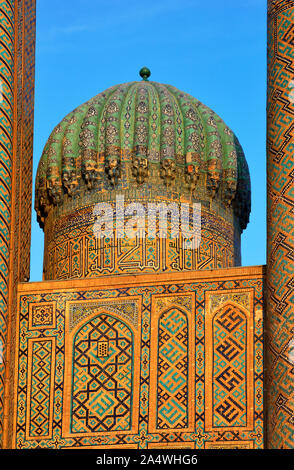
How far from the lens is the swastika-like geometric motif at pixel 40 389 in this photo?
Answer: 35.2ft

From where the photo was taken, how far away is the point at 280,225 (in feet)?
34.5

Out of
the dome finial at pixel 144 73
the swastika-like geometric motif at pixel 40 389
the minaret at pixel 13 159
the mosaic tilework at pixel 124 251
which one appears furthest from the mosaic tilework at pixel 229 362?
the dome finial at pixel 144 73

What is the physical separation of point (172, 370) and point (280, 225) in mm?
1376

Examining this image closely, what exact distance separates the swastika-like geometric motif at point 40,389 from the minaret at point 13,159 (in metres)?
0.18

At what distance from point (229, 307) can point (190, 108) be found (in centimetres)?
288

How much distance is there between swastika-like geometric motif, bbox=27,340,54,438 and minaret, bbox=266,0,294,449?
176 centimetres

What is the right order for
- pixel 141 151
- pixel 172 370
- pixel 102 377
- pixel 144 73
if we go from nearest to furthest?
pixel 172 370 → pixel 102 377 → pixel 141 151 → pixel 144 73

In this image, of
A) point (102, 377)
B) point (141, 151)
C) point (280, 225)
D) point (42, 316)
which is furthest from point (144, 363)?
point (141, 151)

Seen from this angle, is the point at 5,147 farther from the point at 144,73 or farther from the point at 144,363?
the point at 144,73

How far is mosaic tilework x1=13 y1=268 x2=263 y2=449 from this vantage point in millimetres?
10398

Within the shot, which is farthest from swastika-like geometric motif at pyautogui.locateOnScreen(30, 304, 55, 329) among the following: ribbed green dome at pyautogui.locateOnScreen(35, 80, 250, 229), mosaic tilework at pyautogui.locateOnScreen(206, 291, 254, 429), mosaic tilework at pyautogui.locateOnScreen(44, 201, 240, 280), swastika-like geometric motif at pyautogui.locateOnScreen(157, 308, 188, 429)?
ribbed green dome at pyautogui.locateOnScreen(35, 80, 250, 229)

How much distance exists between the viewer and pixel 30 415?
1080 centimetres
